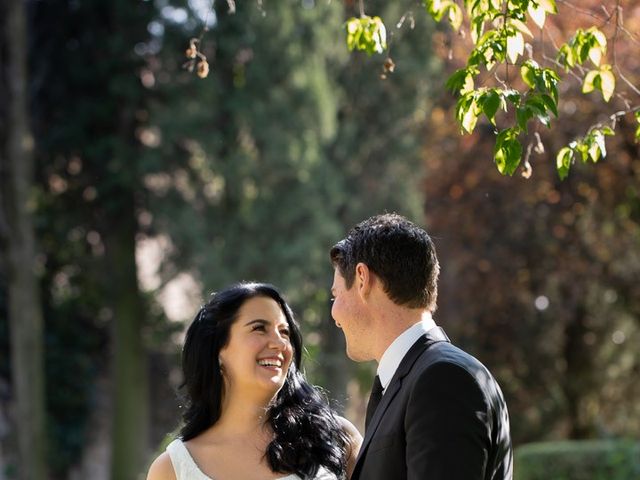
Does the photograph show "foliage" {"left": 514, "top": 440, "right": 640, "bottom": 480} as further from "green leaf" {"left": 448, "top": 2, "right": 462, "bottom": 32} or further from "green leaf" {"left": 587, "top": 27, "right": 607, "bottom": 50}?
"green leaf" {"left": 587, "top": 27, "right": 607, "bottom": 50}

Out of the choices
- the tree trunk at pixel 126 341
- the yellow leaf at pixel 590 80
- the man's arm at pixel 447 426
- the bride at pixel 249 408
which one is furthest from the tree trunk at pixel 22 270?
the man's arm at pixel 447 426

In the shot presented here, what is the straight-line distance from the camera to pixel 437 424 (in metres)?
2.77

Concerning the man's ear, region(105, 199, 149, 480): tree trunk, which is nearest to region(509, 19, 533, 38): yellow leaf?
the man's ear

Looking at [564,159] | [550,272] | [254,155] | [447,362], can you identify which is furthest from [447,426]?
[550,272]

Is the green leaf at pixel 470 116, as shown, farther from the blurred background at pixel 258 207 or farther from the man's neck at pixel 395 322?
the blurred background at pixel 258 207

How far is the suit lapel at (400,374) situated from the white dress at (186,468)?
3.67ft

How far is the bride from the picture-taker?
4.24 m

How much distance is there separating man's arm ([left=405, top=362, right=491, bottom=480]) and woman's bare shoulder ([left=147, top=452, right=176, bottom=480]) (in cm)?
160

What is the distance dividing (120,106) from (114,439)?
433 centimetres

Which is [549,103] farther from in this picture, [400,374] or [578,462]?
[578,462]

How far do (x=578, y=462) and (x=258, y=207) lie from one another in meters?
4.94

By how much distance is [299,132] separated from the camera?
46.0 ft

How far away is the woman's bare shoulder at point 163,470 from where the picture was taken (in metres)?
4.23

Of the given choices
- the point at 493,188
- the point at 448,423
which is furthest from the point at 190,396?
the point at 493,188
